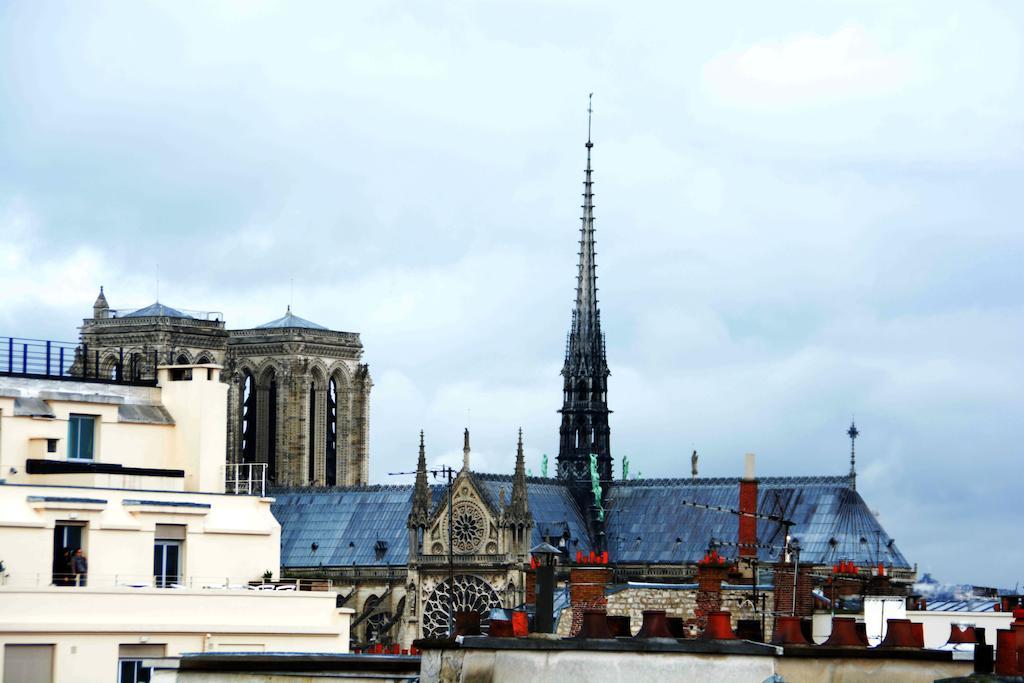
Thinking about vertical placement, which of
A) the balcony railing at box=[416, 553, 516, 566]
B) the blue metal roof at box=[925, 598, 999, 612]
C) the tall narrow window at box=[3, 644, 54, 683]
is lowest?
the tall narrow window at box=[3, 644, 54, 683]

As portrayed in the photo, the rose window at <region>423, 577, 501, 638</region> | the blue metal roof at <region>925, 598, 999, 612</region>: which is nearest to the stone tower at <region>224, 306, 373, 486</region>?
the rose window at <region>423, 577, 501, 638</region>

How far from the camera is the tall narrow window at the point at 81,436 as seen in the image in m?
51.7

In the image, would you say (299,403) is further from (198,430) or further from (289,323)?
(198,430)

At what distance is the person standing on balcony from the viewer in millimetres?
45875

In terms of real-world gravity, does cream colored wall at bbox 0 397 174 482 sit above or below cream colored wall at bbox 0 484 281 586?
above

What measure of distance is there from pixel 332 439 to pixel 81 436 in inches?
4478

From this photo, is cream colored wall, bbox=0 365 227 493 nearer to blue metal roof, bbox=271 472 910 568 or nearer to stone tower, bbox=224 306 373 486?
blue metal roof, bbox=271 472 910 568

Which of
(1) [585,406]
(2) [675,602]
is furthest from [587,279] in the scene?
(2) [675,602]

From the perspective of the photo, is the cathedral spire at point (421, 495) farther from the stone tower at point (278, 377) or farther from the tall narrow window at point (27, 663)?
the tall narrow window at point (27, 663)

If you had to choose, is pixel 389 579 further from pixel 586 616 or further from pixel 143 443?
pixel 586 616

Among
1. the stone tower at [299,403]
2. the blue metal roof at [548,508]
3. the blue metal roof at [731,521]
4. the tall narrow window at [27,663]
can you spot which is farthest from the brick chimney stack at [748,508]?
the stone tower at [299,403]

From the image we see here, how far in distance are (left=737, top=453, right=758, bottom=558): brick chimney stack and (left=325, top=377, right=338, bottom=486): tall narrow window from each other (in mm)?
53862

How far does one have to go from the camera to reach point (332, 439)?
16550 cm

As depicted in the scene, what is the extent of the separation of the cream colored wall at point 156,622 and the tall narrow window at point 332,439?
11700cm
